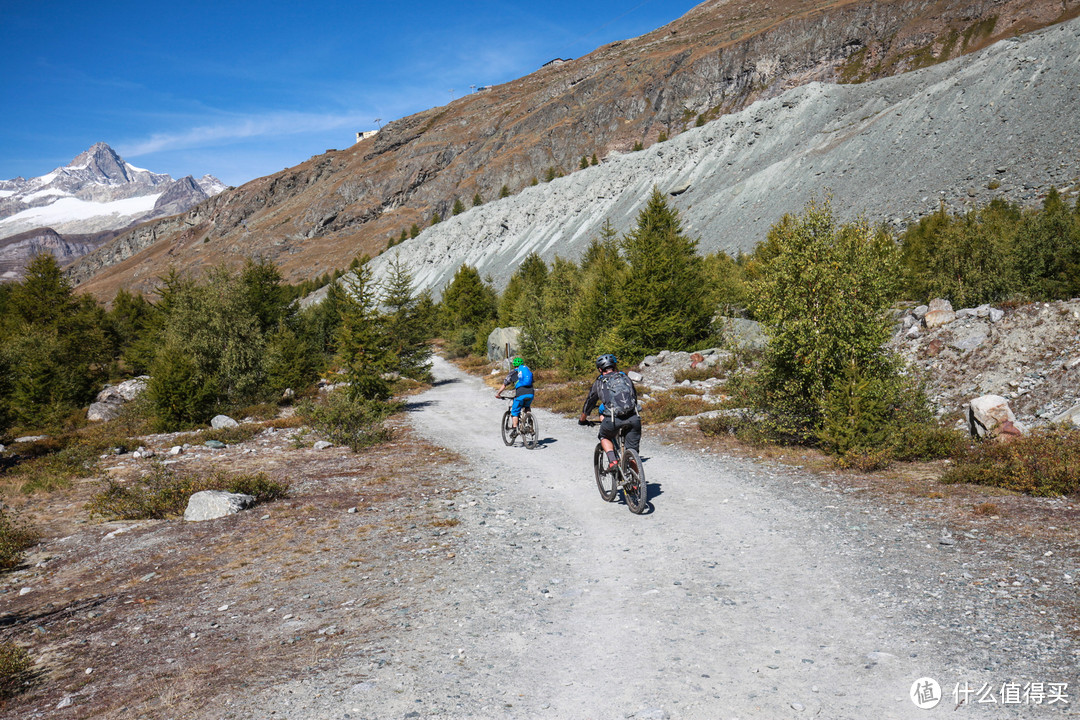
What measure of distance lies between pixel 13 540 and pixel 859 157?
6382 centimetres

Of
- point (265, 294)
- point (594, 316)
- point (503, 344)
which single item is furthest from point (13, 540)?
point (265, 294)

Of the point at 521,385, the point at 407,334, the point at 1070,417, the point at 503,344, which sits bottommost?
the point at 1070,417

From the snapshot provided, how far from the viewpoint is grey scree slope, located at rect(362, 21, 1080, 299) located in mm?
43094

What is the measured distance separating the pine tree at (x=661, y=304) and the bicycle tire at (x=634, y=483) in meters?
17.4

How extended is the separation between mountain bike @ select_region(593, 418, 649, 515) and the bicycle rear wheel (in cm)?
481

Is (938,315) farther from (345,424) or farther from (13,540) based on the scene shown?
(13,540)

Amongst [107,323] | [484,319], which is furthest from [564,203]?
[107,323]

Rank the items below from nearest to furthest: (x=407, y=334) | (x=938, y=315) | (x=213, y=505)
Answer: (x=213, y=505), (x=938, y=315), (x=407, y=334)

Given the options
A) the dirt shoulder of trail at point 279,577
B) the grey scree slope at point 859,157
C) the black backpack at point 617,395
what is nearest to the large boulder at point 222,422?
the dirt shoulder of trail at point 279,577

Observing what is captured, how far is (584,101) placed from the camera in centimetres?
16225

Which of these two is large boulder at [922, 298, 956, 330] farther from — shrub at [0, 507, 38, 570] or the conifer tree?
shrub at [0, 507, 38, 570]

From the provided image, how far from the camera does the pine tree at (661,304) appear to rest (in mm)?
25484

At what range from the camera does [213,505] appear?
931 cm

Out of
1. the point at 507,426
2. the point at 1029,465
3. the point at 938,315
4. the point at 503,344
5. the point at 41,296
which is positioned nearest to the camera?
the point at 1029,465
